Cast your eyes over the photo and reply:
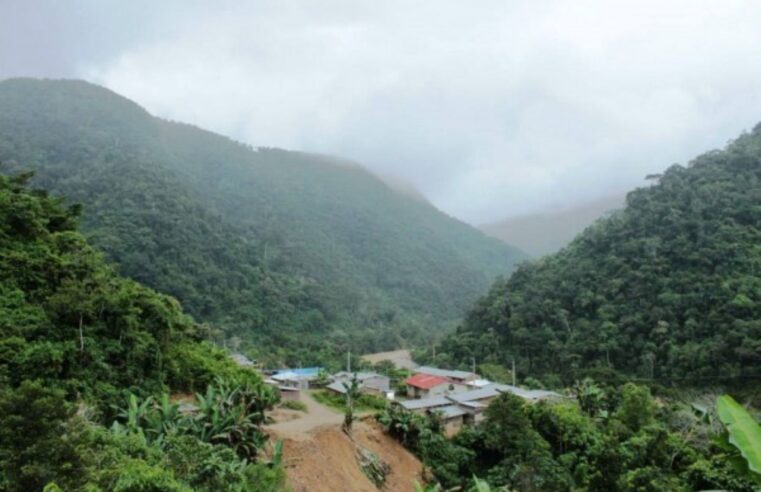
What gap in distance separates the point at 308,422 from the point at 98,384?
11533 millimetres

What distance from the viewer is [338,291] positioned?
8325 centimetres

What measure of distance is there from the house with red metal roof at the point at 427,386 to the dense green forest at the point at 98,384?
1686cm

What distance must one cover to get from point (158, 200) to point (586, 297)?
4911 centimetres

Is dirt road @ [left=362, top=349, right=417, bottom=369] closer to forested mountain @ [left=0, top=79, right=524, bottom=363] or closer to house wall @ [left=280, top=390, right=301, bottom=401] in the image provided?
forested mountain @ [left=0, top=79, right=524, bottom=363]

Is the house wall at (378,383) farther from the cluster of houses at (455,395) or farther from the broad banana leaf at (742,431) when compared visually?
the broad banana leaf at (742,431)

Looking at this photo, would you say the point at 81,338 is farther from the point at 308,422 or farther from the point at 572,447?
the point at 572,447

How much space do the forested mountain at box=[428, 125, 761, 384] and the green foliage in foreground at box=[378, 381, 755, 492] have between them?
28.0ft

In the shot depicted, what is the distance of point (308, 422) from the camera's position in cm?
2883

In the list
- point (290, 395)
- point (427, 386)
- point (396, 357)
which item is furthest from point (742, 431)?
point (396, 357)

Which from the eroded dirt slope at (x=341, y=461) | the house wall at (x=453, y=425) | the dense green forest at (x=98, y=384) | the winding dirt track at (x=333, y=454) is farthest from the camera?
the house wall at (x=453, y=425)

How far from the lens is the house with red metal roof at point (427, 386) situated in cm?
4078

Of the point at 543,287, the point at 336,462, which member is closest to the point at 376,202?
the point at 543,287

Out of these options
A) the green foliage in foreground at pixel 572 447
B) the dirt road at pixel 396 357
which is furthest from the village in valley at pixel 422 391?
the dirt road at pixel 396 357

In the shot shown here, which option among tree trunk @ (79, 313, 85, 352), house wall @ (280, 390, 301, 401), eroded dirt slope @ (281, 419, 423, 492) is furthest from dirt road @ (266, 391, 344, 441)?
tree trunk @ (79, 313, 85, 352)
